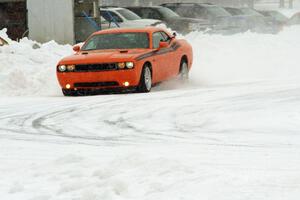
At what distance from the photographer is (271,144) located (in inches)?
251

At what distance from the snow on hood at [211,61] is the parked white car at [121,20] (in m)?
1.93

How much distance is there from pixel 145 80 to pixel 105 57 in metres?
0.81

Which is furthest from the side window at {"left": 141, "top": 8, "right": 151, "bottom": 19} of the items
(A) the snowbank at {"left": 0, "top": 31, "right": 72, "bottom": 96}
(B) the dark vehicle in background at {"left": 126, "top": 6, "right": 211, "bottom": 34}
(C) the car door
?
(C) the car door

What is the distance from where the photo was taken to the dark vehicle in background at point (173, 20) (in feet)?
80.5

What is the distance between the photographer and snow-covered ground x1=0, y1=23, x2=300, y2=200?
483cm

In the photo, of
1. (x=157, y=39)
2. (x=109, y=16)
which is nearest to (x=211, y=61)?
(x=157, y=39)

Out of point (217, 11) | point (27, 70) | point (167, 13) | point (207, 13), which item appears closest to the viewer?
point (27, 70)

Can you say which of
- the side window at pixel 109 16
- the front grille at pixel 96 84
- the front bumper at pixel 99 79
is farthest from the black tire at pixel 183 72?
the side window at pixel 109 16

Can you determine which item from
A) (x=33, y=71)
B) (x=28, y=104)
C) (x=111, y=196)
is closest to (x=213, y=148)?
(x=111, y=196)

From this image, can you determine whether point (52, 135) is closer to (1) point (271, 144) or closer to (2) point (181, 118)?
(2) point (181, 118)

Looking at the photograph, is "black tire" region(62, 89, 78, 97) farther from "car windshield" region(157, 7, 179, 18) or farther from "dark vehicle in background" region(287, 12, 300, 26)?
"dark vehicle in background" region(287, 12, 300, 26)

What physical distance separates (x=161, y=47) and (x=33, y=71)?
268 centimetres

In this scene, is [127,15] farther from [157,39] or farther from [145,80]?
[145,80]

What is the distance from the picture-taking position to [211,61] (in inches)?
727
